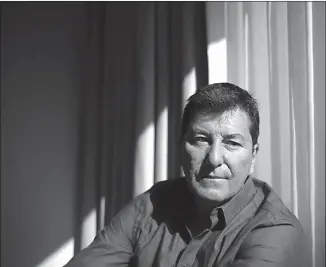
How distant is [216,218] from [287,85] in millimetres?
742

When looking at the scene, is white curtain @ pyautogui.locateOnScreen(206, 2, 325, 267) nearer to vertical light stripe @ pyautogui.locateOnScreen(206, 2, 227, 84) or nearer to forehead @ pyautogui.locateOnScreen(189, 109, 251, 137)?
vertical light stripe @ pyautogui.locateOnScreen(206, 2, 227, 84)

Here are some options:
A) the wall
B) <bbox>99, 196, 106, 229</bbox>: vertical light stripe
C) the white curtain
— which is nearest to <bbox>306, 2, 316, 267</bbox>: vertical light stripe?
the white curtain

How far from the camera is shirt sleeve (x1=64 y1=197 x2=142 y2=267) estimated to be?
4.50 ft

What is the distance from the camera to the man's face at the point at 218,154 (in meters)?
1.28

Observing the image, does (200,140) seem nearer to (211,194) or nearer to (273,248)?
(211,194)

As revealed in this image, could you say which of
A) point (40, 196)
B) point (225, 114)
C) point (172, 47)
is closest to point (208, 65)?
point (172, 47)

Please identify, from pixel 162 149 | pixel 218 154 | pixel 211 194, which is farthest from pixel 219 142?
pixel 162 149

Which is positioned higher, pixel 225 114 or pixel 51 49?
pixel 51 49

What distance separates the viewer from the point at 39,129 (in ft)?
9.00

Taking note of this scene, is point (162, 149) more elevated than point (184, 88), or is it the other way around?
point (184, 88)

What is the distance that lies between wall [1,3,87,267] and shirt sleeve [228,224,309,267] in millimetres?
1696

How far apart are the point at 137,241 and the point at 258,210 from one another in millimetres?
392

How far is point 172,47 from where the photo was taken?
2.20 meters

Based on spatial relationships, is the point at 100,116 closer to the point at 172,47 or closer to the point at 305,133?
the point at 172,47
